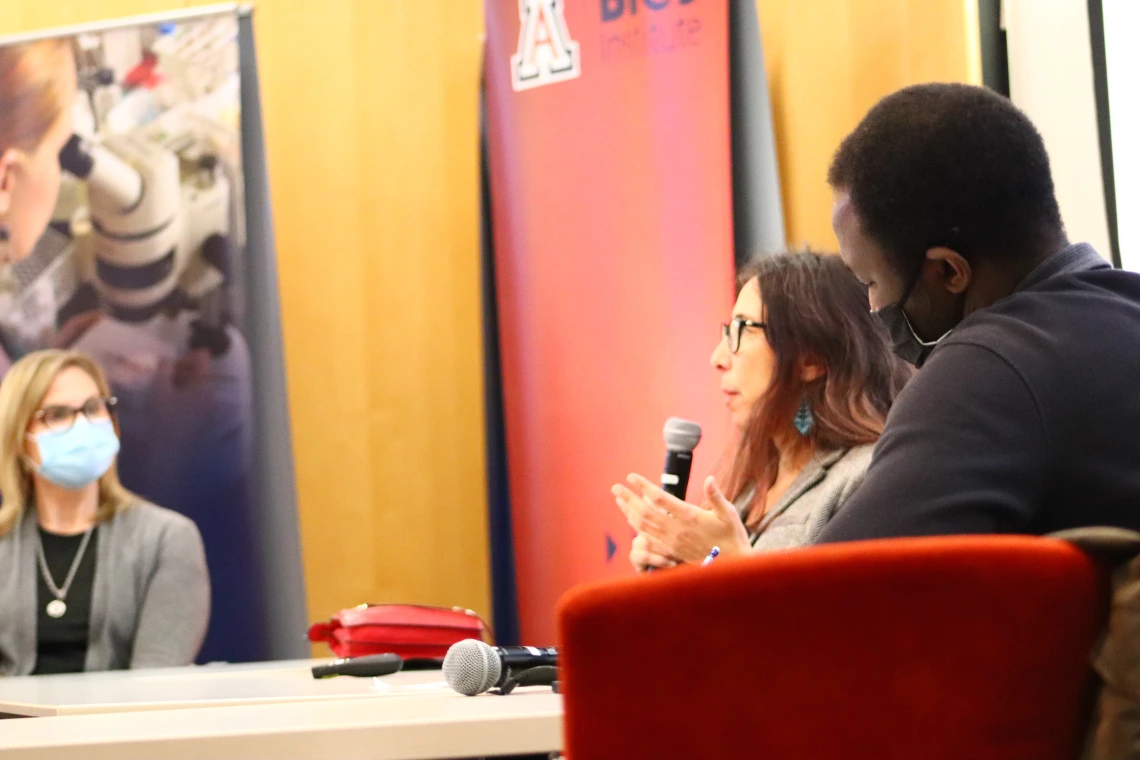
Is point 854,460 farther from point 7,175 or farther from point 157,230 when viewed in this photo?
point 7,175

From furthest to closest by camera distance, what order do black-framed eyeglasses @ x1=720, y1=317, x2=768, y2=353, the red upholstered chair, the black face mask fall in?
black-framed eyeglasses @ x1=720, y1=317, x2=768, y2=353 < the black face mask < the red upholstered chair

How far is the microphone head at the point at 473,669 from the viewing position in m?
1.40

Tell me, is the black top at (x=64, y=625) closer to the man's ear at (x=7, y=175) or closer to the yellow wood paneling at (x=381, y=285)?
the yellow wood paneling at (x=381, y=285)

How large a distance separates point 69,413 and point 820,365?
2.00 m

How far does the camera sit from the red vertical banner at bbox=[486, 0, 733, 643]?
3037mm

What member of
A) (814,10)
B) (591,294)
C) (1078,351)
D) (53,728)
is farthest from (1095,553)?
(814,10)

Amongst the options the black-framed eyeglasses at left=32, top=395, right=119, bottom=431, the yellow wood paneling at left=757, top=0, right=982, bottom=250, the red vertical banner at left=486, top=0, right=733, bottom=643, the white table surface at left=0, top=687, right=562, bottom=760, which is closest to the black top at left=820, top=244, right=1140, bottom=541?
the white table surface at left=0, top=687, right=562, bottom=760

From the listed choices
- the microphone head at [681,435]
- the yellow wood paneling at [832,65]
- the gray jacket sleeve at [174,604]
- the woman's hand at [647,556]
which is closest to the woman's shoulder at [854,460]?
the microphone head at [681,435]

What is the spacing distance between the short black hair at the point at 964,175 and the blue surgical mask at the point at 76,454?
2.43 m

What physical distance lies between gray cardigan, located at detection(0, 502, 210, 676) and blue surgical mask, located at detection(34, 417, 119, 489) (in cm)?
12

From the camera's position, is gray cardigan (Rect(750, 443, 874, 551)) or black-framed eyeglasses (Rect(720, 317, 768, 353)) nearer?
gray cardigan (Rect(750, 443, 874, 551))

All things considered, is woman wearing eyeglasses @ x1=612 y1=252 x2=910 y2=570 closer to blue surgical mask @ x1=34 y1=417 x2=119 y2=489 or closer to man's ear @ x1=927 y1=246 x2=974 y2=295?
man's ear @ x1=927 y1=246 x2=974 y2=295

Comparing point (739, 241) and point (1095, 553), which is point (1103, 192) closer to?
point (739, 241)

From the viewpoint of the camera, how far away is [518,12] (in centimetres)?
334
